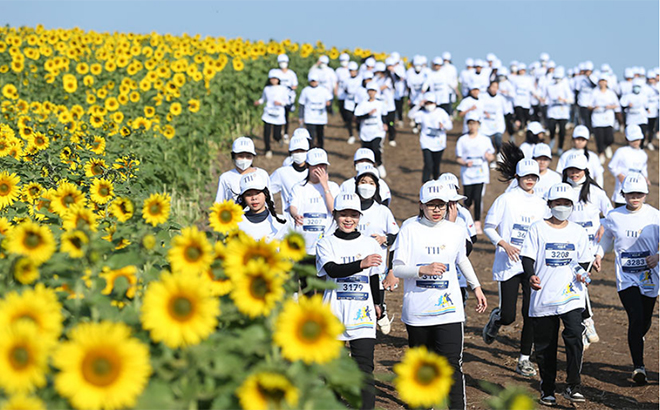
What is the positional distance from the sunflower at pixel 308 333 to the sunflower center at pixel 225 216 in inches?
55.4

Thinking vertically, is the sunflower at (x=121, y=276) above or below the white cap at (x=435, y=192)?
below

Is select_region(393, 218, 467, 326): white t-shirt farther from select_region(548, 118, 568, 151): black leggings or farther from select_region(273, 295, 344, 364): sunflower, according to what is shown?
select_region(548, 118, 568, 151): black leggings

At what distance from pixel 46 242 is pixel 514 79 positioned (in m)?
20.7

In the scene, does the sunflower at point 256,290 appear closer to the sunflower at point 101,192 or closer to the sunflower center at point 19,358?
the sunflower center at point 19,358

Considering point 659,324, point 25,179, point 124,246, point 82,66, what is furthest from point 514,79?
point 124,246

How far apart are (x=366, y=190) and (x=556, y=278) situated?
71.2 inches

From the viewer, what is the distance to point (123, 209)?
411 centimetres

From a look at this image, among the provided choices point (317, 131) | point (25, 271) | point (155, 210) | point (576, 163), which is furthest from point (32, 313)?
point (317, 131)

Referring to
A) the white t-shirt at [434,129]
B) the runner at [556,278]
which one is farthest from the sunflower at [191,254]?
the white t-shirt at [434,129]

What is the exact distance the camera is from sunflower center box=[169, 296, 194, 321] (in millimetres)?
2807

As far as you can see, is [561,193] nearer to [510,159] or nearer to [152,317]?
[510,159]

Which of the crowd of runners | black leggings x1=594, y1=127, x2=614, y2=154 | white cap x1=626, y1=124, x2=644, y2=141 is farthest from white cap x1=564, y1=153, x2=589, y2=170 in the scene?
black leggings x1=594, y1=127, x2=614, y2=154

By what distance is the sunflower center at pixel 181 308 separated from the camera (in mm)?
2807

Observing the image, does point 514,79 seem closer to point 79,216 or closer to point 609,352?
point 609,352
